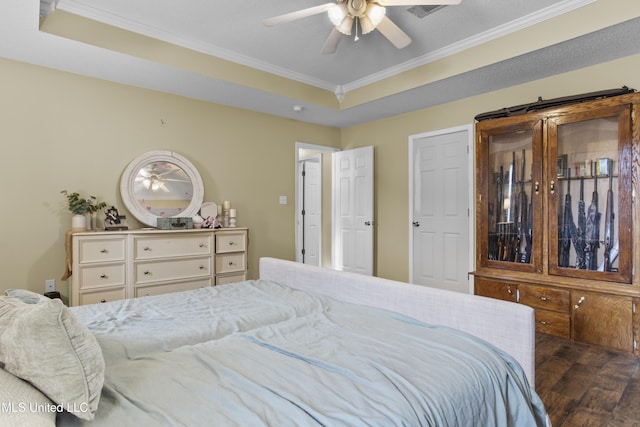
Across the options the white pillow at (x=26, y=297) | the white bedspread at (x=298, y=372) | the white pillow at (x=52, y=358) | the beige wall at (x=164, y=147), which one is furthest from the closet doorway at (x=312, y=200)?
the white pillow at (x=52, y=358)

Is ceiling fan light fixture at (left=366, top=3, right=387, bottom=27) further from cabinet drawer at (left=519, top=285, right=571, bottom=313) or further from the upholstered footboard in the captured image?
cabinet drawer at (left=519, top=285, right=571, bottom=313)

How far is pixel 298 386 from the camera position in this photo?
1.00 m

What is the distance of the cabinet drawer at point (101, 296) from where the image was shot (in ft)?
9.60

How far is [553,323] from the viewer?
115 inches

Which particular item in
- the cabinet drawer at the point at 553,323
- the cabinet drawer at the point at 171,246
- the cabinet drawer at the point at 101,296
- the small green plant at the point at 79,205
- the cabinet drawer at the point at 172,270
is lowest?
the cabinet drawer at the point at 553,323

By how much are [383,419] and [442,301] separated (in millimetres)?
814

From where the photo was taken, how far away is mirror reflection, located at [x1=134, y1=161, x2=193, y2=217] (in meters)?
3.61

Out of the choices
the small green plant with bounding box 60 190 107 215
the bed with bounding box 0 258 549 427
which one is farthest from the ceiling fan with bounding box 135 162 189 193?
the bed with bounding box 0 258 549 427

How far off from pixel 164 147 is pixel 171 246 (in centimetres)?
113

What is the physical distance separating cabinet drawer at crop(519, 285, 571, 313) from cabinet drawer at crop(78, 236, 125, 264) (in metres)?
3.55

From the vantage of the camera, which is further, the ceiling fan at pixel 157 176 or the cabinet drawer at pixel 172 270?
the ceiling fan at pixel 157 176

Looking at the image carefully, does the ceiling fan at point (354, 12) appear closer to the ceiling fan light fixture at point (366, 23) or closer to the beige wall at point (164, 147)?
the ceiling fan light fixture at point (366, 23)

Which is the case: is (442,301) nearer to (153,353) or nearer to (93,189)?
(153,353)

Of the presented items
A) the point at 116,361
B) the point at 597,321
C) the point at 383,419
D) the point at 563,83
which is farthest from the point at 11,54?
the point at 597,321
